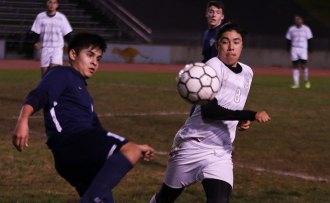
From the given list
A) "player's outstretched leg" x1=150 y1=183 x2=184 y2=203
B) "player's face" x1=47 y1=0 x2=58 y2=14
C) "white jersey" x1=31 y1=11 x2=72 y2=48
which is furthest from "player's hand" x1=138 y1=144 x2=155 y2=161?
"white jersey" x1=31 y1=11 x2=72 y2=48

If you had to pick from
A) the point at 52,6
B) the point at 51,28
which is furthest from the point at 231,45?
the point at 51,28

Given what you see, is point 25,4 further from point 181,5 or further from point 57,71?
point 57,71

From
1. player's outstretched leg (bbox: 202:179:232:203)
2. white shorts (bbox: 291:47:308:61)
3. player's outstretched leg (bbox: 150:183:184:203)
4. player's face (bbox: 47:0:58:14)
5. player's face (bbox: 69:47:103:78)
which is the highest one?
player's face (bbox: 69:47:103:78)

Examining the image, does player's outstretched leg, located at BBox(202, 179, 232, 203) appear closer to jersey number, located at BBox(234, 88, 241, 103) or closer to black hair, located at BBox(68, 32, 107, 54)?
jersey number, located at BBox(234, 88, 241, 103)

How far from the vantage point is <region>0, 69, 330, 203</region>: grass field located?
8453 mm

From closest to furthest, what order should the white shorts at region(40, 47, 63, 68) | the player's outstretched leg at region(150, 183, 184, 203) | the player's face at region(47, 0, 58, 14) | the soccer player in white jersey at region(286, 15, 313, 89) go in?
the player's outstretched leg at region(150, 183, 184, 203) → the player's face at region(47, 0, 58, 14) → the white shorts at region(40, 47, 63, 68) → the soccer player in white jersey at region(286, 15, 313, 89)

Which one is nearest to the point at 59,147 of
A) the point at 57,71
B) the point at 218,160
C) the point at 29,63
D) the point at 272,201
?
the point at 57,71

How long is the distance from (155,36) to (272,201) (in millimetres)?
35923

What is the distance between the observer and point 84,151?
5.45 metres

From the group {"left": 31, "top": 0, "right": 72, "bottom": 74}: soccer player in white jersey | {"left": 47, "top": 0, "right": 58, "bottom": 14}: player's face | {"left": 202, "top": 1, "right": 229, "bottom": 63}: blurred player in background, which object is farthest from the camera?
{"left": 31, "top": 0, "right": 72, "bottom": 74}: soccer player in white jersey

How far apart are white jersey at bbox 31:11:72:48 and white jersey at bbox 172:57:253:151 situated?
1184 centimetres

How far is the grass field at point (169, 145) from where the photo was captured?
333 inches

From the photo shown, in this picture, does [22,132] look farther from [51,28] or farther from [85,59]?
[51,28]

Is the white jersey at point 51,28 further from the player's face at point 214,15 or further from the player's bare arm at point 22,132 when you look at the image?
the player's bare arm at point 22,132
